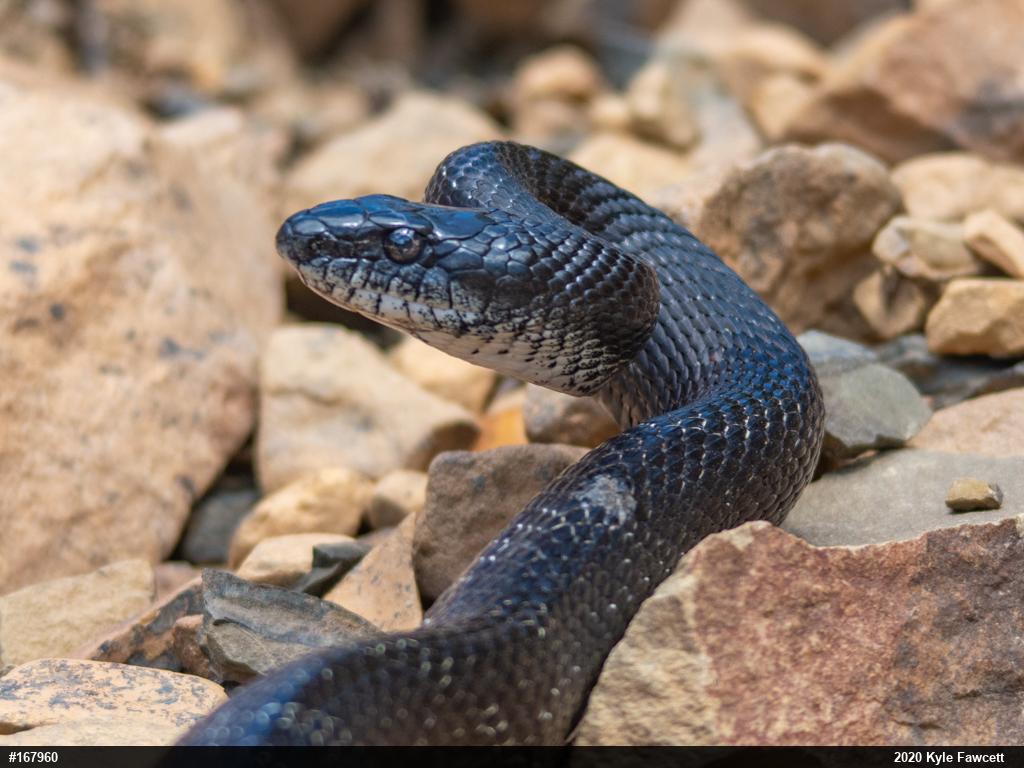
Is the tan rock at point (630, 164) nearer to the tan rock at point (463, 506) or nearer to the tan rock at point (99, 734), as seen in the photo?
the tan rock at point (463, 506)

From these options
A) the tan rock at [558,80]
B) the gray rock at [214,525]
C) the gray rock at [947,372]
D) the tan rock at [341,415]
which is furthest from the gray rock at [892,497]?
the tan rock at [558,80]

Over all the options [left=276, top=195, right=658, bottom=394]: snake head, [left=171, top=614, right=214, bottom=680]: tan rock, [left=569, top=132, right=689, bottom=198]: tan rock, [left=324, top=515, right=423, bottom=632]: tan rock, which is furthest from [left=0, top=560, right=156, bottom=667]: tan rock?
[left=569, top=132, right=689, bottom=198]: tan rock

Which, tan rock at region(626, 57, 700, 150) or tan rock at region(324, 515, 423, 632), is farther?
tan rock at region(626, 57, 700, 150)

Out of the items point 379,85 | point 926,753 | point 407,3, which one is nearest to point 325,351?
point 926,753

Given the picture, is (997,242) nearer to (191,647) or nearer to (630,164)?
(630,164)

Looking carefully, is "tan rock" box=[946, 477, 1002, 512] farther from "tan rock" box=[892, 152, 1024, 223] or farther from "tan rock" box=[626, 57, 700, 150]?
"tan rock" box=[626, 57, 700, 150]

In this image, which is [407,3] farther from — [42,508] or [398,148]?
[42,508]

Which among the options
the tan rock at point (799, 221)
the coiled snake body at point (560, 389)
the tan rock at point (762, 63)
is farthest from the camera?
the tan rock at point (762, 63)
